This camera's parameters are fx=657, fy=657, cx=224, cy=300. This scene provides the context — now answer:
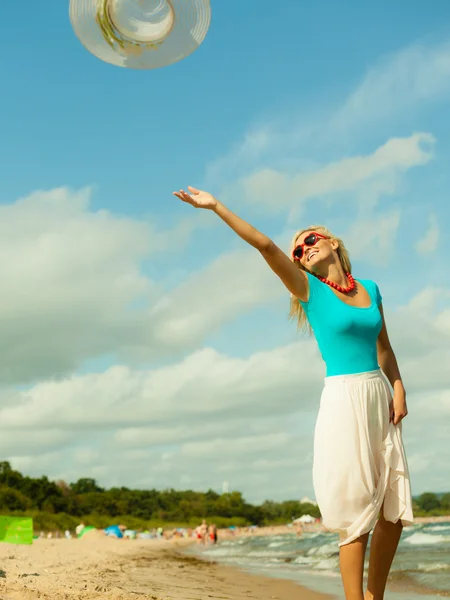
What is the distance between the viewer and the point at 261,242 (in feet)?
9.99

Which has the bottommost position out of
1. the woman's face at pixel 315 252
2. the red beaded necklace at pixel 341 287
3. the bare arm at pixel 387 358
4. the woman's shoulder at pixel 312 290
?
the bare arm at pixel 387 358

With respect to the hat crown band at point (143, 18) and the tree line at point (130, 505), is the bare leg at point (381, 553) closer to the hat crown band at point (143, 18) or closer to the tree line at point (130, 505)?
the hat crown band at point (143, 18)

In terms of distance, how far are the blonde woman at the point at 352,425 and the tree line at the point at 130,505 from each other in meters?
48.1

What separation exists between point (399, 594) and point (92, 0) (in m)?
7.33

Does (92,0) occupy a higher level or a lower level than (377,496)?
higher

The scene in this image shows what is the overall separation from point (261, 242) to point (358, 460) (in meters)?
1.10

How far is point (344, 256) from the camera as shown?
359 cm

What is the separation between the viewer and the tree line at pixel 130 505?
5988 cm

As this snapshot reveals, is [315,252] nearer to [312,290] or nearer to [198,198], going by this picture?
[312,290]

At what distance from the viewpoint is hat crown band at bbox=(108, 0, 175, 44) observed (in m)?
3.85

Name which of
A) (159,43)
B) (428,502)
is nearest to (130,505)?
(428,502)

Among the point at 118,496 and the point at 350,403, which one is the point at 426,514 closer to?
the point at 118,496

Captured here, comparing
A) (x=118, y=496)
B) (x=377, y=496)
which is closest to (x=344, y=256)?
A: (x=377, y=496)

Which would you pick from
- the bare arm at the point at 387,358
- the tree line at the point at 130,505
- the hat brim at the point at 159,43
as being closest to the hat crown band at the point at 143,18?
the hat brim at the point at 159,43
